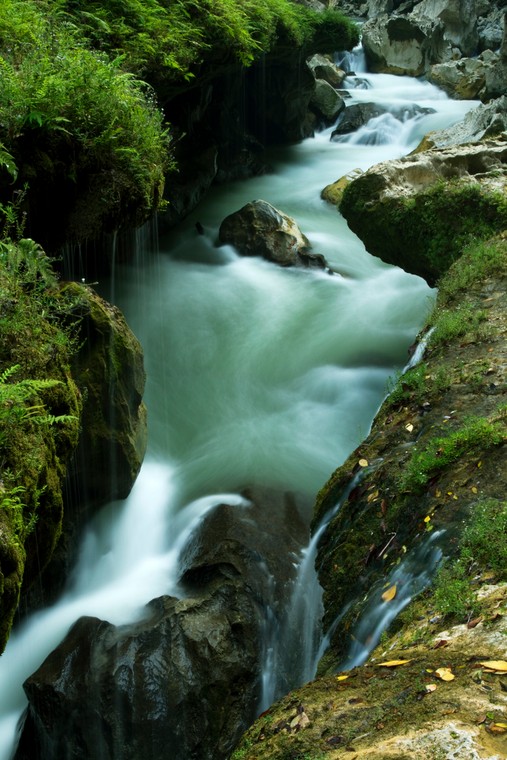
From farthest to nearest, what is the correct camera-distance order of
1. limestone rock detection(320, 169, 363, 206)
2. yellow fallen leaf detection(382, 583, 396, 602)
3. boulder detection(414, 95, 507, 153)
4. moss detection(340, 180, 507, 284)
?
limestone rock detection(320, 169, 363, 206), boulder detection(414, 95, 507, 153), moss detection(340, 180, 507, 284), yellow fallen leaf detection(382, 583, 396, 602)

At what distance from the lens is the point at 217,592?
19.6ft

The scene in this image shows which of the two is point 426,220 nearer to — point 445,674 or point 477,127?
point 445,674

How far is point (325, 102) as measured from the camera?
21.2 m

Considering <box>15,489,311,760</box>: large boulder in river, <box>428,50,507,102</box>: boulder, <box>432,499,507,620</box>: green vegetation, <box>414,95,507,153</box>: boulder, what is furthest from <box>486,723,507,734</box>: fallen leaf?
<box>428,50,507,102</box>: boulder

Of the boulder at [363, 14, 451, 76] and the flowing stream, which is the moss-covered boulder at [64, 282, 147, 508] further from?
the boulder at [363, 14, 451, 76]

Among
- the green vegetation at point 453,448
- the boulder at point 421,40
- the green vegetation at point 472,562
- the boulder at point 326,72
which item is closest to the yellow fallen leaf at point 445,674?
the green vegetation at point 472,562

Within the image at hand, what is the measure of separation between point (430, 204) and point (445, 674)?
6547 mm

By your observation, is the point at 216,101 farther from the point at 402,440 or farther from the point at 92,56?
the point at 402,440

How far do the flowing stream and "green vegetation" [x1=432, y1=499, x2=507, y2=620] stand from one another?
8.54 feet

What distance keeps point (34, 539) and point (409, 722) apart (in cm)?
298

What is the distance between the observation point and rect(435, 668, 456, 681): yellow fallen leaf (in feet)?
8.57

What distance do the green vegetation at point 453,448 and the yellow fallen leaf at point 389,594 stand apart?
2.51ft

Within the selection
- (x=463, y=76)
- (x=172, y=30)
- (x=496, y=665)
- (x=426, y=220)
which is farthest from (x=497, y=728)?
(x=463, y=76)

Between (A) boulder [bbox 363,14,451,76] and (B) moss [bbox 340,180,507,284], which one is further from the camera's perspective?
(A) boulder [bbox 363,14,451,76]
